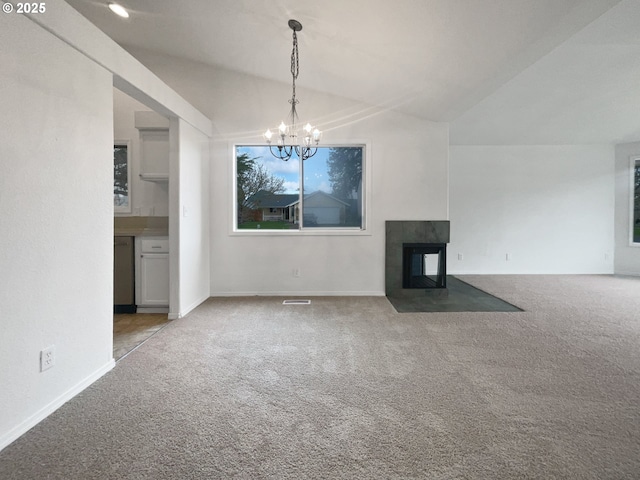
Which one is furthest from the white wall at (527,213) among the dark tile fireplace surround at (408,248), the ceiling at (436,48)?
the dark tile fireplace surround at (408,248)

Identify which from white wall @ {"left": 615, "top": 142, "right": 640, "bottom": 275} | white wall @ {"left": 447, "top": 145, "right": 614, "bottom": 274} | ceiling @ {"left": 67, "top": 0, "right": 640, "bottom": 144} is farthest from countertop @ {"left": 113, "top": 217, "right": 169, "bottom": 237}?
white wall @ {"left": 615, "top": 142, "right": 640, "bottom": 275}

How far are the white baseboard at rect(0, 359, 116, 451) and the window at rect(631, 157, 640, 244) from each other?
8.80 m

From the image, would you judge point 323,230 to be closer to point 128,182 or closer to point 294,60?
point 294,60

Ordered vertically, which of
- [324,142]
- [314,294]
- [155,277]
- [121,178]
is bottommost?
[314,294]

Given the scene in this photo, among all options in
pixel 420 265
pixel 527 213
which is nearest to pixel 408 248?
pixel 420 265

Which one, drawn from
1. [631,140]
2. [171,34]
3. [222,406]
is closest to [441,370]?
[222,406]

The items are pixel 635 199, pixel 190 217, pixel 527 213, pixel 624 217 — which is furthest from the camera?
pixel 527 213

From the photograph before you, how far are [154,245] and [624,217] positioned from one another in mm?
8478

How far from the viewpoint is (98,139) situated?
90.5 inches

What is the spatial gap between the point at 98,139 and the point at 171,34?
2.51m

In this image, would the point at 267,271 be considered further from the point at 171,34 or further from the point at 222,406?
the point at 171,34

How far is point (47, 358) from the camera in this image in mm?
1851

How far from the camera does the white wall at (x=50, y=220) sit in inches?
63.7

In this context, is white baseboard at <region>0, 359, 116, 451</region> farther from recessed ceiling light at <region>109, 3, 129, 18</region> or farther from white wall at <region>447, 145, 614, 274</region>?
white wall at <region>447, 145, 614, 274</region>
